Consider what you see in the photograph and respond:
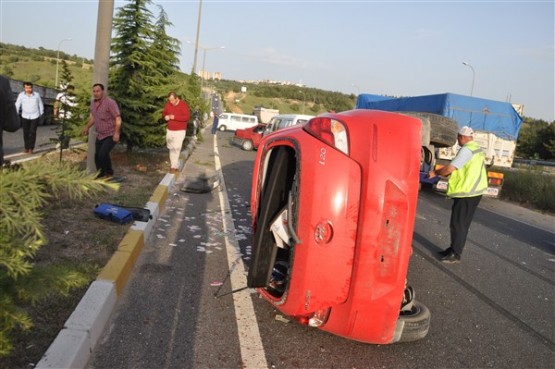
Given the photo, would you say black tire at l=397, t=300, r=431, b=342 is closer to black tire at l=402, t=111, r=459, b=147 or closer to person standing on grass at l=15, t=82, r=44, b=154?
black tire at l=402, t=111, r=459, b=147

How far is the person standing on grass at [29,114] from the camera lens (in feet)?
34.6

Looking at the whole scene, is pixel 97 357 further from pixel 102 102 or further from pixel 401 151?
pixel 102 102

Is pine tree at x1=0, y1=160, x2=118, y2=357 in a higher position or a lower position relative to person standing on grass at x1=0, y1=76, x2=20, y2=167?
lower

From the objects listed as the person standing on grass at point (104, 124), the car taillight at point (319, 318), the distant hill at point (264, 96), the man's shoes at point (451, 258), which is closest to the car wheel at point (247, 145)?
the person standing on grass at point (104, 124)

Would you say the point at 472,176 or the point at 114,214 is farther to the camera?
the point at 472,176

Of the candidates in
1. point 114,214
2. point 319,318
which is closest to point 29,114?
point 114,214

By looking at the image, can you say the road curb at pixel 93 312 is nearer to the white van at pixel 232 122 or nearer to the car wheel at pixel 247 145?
the car wheel at pixel 247 145

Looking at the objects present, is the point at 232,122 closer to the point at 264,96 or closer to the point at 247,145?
the point at 247,145

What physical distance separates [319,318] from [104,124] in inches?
233

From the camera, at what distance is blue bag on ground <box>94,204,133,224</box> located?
5523 mm

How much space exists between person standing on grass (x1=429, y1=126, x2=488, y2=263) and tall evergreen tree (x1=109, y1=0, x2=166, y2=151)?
7412 mm

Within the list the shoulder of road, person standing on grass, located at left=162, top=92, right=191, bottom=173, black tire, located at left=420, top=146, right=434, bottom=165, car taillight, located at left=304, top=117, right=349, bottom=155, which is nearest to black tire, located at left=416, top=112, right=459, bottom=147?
black tire, located at left=420, top=146, right=434, bottom=165

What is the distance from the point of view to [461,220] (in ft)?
19.7

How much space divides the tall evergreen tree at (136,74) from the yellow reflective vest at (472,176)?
24.7 ft
